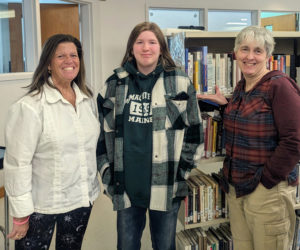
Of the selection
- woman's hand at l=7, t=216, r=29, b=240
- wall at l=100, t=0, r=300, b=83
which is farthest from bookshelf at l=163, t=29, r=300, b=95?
wall at l=100, t=0, r=300, b=83

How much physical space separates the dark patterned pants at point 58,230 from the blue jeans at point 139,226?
21 centimetres

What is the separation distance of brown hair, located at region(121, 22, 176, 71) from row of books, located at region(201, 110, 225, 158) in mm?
509

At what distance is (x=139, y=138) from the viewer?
157 centimetres

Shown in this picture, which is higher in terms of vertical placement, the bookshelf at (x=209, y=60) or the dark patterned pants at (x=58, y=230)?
the bookshelf at (x=209, y=60)

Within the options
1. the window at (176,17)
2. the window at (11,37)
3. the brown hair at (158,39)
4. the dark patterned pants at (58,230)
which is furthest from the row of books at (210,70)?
the window at (176,17)

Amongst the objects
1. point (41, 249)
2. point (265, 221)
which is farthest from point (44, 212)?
point (265, 221)

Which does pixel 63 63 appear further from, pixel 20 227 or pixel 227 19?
pixel 227 19

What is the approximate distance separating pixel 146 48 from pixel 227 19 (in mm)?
5907

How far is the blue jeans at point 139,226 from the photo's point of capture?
5.44 feet

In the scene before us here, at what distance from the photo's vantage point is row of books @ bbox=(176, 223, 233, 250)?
7.06 feet

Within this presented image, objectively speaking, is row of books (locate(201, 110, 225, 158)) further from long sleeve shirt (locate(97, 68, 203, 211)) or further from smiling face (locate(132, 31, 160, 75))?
smiling face (locate(132, 31, 160, 75))

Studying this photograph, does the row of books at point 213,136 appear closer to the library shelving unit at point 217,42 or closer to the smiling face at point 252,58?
the library shelving unit at point 217,42

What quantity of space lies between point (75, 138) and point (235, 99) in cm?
84

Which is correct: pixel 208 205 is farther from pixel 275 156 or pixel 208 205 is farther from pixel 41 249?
pixel 41 249
